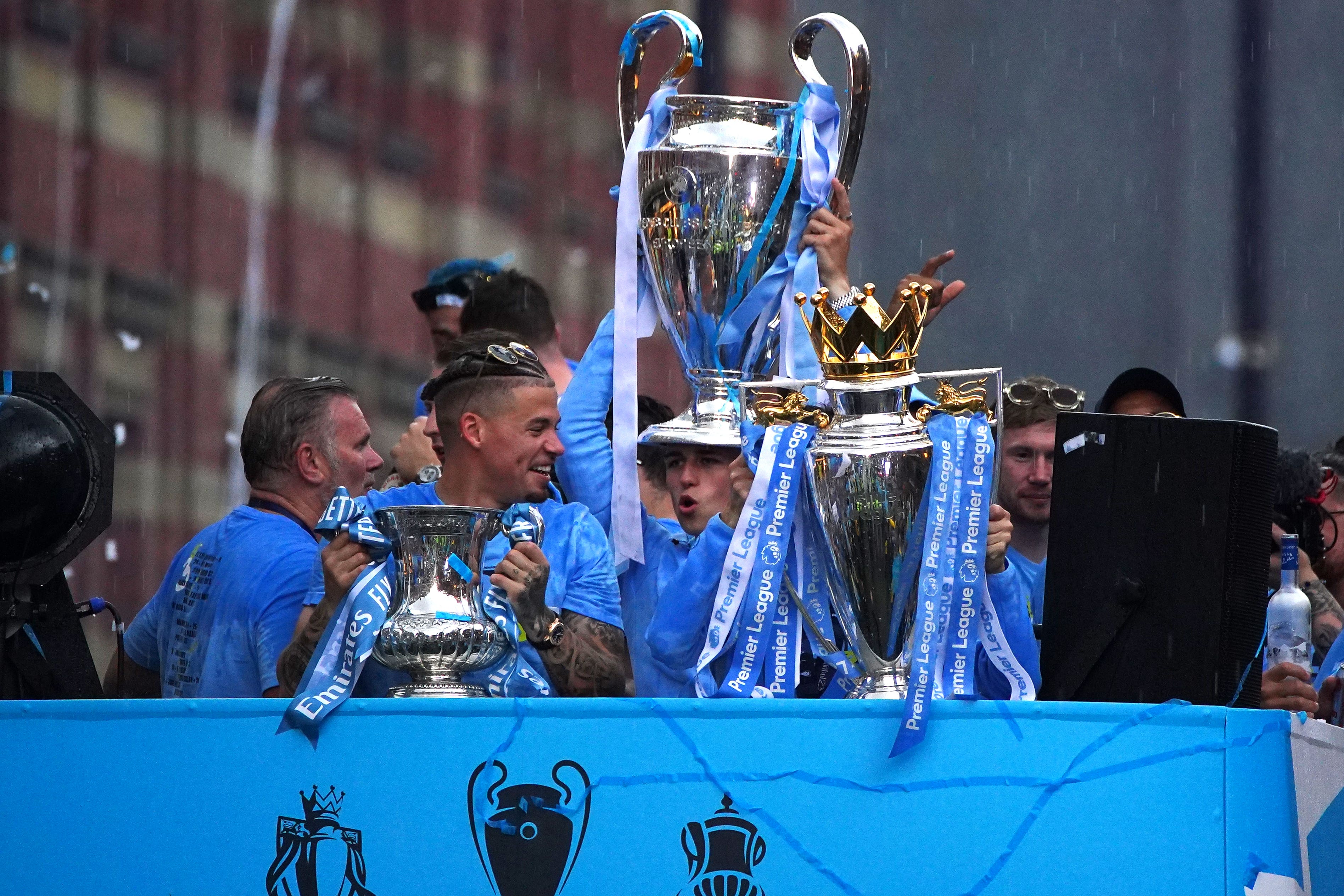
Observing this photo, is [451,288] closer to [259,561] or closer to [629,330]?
[259,561]

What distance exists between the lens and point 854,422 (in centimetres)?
199

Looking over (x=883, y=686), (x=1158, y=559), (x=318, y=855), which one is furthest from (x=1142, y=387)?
(x=318, y=855)

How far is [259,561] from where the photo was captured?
104 inches

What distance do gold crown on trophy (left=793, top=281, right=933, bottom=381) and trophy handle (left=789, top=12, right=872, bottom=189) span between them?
14.0 inches

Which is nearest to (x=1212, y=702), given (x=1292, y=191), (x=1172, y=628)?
(x=1172, y=628)

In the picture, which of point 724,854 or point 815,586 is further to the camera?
point 815,586

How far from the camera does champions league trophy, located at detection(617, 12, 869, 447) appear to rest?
89.1 inches

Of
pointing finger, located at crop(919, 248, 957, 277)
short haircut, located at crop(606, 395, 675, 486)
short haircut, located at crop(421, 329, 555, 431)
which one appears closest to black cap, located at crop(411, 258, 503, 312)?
short haircut, located at crop(606, 395, 675, 486)

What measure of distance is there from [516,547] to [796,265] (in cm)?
51

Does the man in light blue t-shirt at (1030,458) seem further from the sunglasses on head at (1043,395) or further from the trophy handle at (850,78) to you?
the trophy handle at (850,78)

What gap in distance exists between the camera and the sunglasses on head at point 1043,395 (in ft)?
10.0

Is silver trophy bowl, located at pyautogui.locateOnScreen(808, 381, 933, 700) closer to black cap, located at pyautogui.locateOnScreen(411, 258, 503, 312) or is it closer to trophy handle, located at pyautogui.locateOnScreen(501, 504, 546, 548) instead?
trophy handle, located at pyautogui.locateOnScreen(501, 504, 546, 548)

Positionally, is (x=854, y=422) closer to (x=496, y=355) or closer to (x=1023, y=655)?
(x=1023, y=655)

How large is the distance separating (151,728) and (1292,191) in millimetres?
4248
